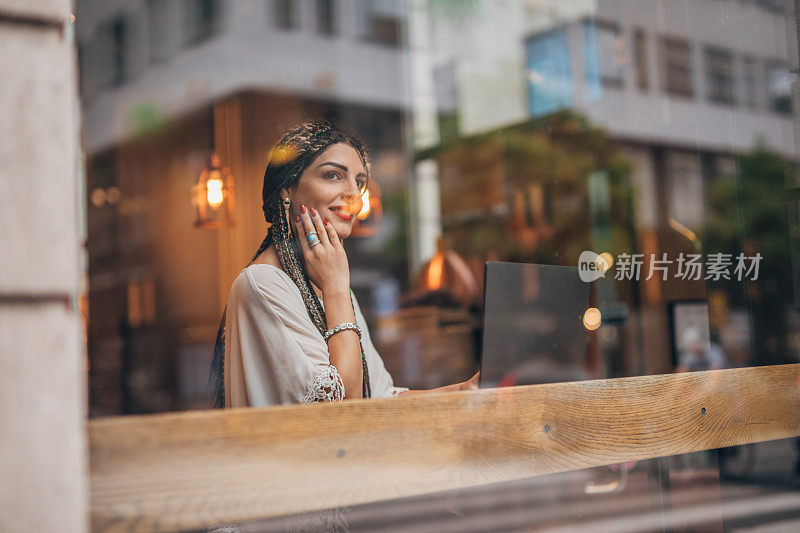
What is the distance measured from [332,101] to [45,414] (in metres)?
7.35

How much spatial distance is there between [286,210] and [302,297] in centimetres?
25

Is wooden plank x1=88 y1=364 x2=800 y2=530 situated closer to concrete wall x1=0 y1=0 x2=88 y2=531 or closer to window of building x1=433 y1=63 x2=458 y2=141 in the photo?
concrete wall x1=0 y1=0 x2=88 y2=531

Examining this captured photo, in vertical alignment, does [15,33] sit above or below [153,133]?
below

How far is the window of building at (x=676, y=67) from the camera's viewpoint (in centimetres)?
414

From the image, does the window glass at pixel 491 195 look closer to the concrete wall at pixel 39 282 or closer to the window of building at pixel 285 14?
the window of building at pixel 285 14

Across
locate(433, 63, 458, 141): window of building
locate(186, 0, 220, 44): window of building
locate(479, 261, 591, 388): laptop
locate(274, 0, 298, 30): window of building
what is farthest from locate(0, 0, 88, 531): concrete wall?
locate(433, 63, 458, 141): window of building

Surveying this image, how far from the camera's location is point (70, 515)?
102cm

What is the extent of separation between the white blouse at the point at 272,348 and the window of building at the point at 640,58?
3607 mm

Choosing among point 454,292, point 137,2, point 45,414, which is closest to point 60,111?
point 45,414

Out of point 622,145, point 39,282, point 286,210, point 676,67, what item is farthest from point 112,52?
point 39,282

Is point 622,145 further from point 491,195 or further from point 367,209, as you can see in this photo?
point 367,209

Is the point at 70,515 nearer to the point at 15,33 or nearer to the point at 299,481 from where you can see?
the point at 299,481

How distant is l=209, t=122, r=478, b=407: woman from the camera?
69.1 inches

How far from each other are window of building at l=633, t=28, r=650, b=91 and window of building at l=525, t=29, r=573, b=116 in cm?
219
